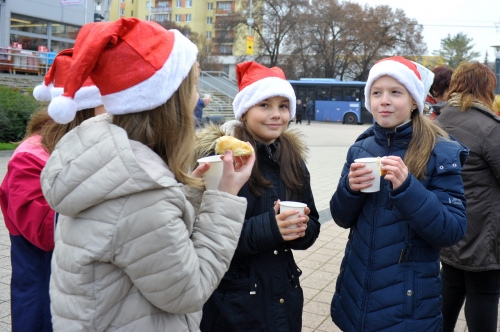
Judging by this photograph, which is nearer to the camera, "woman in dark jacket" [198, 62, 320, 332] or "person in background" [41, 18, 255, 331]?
"person in background" [41, 18, 255, 331]

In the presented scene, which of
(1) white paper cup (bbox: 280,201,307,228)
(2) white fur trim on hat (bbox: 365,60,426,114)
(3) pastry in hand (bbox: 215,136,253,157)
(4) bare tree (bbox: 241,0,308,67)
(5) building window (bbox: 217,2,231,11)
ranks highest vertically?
(5) building window (bbox: 217,2,231,11)

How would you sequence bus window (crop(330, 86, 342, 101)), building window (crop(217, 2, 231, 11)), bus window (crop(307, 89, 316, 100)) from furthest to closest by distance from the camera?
building window (crop(217, 2, 231, 11)) → bus window (crop(307, 89, 316, 100)) → bus window (crop(330, 86, 342, 101))

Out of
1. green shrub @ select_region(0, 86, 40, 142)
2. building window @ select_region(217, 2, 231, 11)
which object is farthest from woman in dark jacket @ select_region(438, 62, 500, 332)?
building window @ select_region(217, 2, 231, 11)

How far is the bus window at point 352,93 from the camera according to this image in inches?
1390

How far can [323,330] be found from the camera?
4.02 metres

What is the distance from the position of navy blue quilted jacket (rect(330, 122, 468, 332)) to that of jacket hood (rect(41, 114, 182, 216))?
46.0 inches

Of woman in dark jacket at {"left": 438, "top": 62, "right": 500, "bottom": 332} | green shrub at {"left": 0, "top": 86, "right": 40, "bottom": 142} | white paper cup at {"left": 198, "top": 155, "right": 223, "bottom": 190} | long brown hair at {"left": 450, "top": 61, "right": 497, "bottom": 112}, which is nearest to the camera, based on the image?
white paper cup at {"left": 198, "top": 155, "right": 223, "bottom": 190}

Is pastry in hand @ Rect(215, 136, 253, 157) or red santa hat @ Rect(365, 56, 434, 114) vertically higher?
red santa hat @ Rect(365, 56, 434, 114)

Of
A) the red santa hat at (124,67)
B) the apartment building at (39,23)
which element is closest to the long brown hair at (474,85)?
the red santa hat at (124,67)

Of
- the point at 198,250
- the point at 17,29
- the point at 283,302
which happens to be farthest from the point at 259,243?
the point at 17,29

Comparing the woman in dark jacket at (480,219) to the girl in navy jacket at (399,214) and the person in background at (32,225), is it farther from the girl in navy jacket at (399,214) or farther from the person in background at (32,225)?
the person in background at (32,225)

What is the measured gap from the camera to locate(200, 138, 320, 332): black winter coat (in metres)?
2.37

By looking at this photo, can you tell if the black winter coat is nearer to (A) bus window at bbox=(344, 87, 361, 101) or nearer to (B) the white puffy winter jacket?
(B) the white puffy winter jacket

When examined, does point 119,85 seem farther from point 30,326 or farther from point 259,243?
point 30,326
